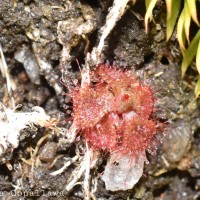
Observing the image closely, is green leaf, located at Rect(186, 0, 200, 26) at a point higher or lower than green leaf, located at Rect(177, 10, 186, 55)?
higher

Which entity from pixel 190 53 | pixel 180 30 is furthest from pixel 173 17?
pixel 190 53

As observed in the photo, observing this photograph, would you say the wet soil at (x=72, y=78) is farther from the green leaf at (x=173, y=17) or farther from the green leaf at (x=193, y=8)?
the green leaf at (x=193, y=8)

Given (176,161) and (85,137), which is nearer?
(85,137)

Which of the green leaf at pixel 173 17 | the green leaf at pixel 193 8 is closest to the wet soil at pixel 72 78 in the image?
the green leaf at pixel 173 17

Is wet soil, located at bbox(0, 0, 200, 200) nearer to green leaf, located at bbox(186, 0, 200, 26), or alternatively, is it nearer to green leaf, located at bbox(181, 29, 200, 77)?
green leaf, located at bbox(181, 29, 200, 77)

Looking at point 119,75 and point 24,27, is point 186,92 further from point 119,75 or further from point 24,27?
point 24,27

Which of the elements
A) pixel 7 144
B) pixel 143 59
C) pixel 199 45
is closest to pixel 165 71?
pixel 143 59

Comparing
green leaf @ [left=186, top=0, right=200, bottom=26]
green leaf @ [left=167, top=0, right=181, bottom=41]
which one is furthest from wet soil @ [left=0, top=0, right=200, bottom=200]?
green leaf @ [left=186, top=0, right=200, bottom=26]

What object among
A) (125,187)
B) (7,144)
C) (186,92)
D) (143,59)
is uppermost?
(143,59)
